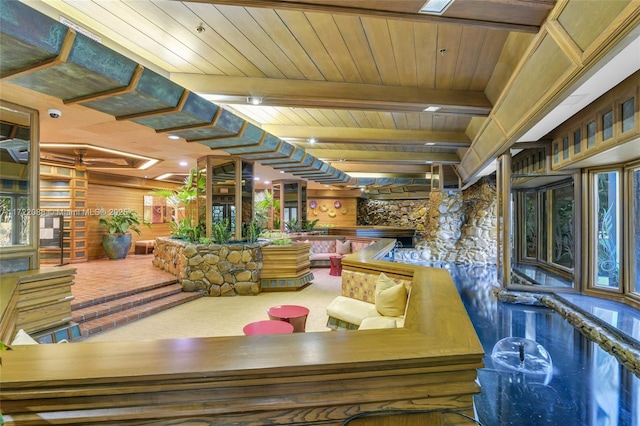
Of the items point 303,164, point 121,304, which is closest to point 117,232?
point 121,304

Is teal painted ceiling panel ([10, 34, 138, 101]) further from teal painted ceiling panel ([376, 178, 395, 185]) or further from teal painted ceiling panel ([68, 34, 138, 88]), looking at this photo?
teal painted ceiling panel ([376, 178, 395, 185])

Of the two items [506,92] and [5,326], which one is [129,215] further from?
A: [506,92]

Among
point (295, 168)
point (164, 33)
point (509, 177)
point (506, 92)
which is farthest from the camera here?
point (295, 168)

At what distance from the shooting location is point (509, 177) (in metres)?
5.57

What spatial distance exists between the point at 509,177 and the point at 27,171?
23.1ft

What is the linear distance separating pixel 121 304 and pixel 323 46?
451 cm

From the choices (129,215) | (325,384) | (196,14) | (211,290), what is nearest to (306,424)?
(325,384)

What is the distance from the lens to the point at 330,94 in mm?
3547

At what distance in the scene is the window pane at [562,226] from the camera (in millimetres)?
6637

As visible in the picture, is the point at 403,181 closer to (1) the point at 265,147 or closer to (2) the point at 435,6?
(1) the point at 265,147

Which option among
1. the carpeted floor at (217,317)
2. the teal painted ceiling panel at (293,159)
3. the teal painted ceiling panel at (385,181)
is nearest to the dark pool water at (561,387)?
the carpeted floor at (217,317)

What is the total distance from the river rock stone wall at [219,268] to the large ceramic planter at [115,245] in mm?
3319

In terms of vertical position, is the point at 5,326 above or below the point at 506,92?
below

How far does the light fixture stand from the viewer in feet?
6.31
